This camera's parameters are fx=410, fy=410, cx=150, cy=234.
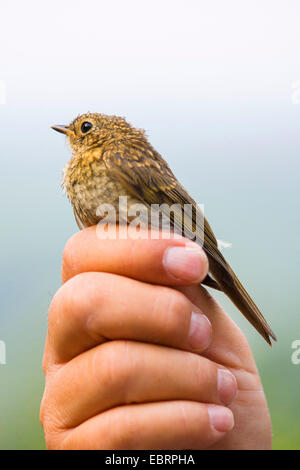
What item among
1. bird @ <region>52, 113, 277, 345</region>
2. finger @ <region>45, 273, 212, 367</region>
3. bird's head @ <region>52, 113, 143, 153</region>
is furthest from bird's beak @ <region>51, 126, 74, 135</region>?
finger @ <region>45, 273, 212, 367</region>

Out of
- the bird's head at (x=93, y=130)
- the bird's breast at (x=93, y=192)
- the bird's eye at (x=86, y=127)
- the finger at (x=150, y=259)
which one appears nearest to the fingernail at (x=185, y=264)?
the finger at (x=150, y=259)

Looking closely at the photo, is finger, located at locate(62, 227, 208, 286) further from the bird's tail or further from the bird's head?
the bird's head

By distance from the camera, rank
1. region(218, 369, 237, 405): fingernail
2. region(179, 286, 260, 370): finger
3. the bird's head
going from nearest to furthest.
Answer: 1. region(218, 369, 237, 405): fingernail
2. region(179, 286, 260, 370): finger
3. the bird's head

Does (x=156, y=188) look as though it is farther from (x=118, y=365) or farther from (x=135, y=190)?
(x=118, y=365)

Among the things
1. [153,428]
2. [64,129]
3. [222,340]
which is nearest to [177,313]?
[153,428]

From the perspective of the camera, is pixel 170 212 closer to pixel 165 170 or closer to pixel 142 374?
Result: pixel 165 170

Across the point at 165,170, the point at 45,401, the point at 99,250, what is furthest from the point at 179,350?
the point at 165,170

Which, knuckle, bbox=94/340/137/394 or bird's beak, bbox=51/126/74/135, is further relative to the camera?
bird's beak, bbox=51/126/74/135

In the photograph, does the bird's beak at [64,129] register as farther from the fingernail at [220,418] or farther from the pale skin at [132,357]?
the fingernail at [220,418]
